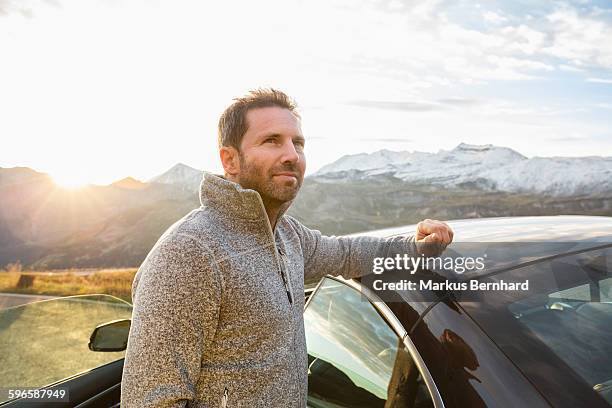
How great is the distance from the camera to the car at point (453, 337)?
133cm

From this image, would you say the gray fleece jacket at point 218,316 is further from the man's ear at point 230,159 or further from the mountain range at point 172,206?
the mountain range at point 172,206

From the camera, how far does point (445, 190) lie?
165125mm

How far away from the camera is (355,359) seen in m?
1.91

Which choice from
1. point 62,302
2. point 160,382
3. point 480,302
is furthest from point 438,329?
point 62,302

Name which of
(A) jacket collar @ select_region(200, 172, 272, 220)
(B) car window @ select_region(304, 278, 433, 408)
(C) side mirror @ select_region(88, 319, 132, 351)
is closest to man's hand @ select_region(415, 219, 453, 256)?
(B) car window @ select_region(304, 278, 433, 408)

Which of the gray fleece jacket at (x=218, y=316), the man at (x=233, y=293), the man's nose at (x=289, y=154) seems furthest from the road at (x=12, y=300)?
the man's nose at (x=289, y=154)

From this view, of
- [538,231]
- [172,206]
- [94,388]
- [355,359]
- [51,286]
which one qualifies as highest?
[538,231]

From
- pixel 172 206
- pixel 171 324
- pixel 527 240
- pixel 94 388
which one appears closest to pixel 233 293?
pixel 171 324

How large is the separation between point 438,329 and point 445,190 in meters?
171

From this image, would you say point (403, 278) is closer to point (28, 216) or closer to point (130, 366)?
point (130, 366)

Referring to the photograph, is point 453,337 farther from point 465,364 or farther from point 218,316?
point 218,316

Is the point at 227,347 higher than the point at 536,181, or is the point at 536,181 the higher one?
the point at 227,347

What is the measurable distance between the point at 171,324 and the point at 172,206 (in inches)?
4694

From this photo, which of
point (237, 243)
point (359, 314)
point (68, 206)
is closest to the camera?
point (237, 243)
